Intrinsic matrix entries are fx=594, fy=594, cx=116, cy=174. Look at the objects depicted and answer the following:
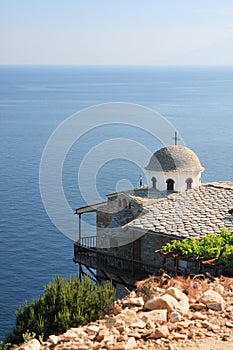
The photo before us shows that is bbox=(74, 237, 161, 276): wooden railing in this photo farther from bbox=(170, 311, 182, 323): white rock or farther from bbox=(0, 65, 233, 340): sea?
bbox=(170, 311, 182, 323): white rock

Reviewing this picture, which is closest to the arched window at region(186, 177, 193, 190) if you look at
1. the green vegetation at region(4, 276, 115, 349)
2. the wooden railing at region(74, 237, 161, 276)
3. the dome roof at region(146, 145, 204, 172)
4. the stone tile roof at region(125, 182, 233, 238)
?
the dome roof at region(146, 145, 204, 172)

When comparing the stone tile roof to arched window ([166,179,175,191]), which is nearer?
the stone tile roof

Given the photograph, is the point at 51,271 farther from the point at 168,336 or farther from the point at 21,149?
the point at 21,149

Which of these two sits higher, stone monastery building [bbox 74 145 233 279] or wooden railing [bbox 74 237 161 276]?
stone monastery building [bbox 74 145 233 279]

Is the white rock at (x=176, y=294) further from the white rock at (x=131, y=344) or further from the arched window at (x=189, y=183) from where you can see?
the arched window at (x=189, y=183)

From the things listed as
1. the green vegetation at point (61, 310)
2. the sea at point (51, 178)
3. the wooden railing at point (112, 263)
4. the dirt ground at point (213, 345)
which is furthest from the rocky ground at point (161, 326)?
the sea at point (51, 178)

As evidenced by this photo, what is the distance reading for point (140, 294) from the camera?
14.2 m

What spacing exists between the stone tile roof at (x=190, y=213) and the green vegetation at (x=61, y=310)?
20.7 ft

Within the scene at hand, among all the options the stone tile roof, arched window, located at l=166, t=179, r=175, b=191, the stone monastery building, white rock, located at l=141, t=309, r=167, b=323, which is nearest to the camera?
white rock, located at l=141, t=309, r=167, b=323

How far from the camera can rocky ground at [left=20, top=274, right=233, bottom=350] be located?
10945mm

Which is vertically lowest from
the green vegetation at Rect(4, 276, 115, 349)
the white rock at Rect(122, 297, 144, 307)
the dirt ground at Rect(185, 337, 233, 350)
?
the green vegetation at Rect(4, 276, 115, 349)

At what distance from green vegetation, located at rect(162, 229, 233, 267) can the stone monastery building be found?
68 cm

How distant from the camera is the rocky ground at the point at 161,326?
35.9 feet

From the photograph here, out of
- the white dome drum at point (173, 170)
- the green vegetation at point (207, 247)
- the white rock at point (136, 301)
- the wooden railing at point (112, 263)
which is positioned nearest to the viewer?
the white rock at point (136, 301)
